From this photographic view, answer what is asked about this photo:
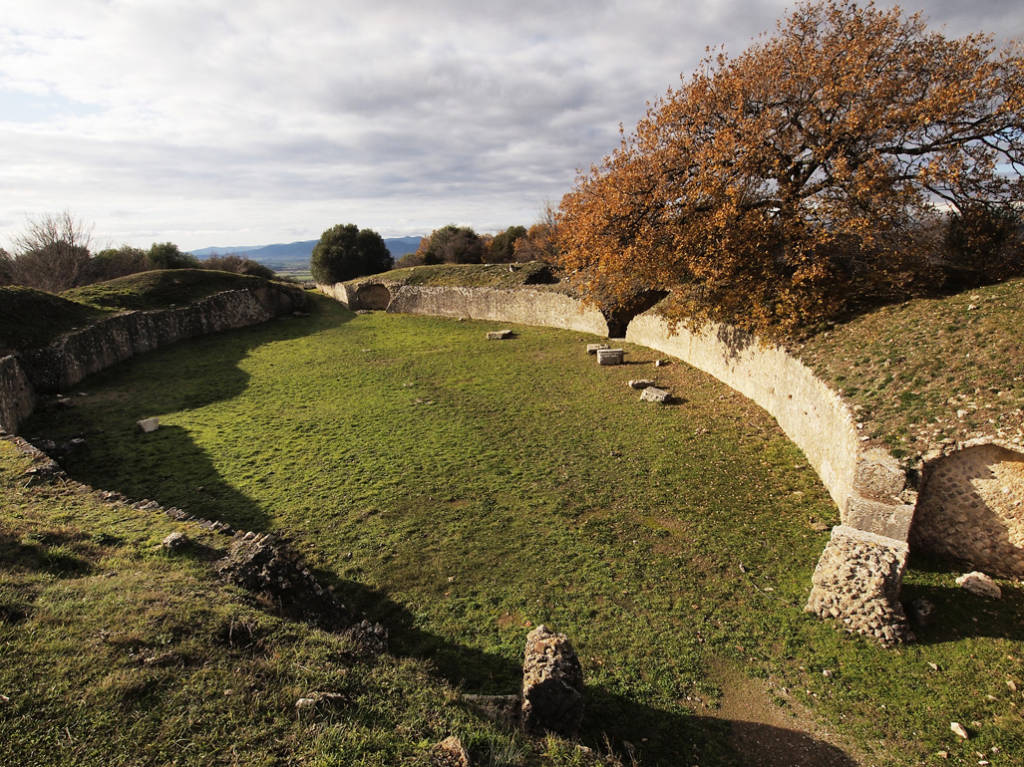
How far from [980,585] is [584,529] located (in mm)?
5334

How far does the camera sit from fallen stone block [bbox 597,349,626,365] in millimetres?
18141

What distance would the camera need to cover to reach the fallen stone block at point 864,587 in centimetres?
629

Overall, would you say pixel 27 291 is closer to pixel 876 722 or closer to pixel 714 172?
pixel 714 172

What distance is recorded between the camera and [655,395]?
14.4 meters

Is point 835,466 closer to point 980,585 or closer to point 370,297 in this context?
point 980,585

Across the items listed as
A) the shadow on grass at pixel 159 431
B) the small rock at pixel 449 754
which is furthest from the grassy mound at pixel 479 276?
the small rock at pixel 449 754

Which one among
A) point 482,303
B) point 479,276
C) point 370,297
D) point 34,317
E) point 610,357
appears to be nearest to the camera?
point 610,357

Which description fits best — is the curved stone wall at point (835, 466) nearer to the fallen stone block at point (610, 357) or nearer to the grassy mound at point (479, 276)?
the fallen stone block at point (610, 357)

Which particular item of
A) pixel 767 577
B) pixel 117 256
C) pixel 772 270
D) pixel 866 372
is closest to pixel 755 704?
pixel 767 577

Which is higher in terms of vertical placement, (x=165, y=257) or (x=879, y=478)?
(x=165, y=257)

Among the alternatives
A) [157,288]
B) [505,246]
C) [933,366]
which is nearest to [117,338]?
[157,288]

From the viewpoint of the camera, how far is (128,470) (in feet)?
36.4

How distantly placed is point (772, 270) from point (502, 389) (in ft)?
26.9

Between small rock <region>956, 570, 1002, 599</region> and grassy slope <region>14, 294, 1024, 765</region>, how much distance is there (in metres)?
0.24
